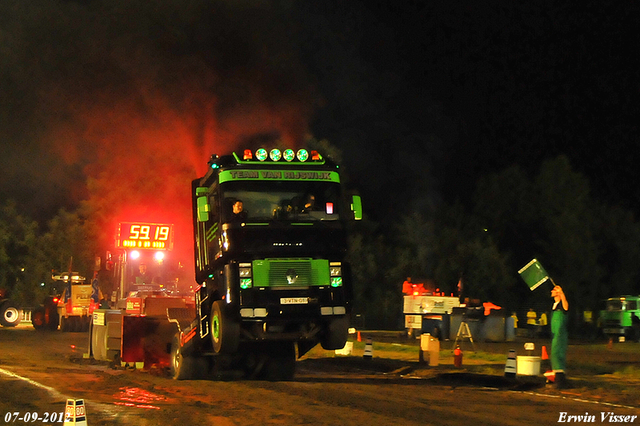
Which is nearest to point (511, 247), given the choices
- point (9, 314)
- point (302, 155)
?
point (9, 314)

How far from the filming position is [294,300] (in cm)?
1306

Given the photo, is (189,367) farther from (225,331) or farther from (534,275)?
(534,275)

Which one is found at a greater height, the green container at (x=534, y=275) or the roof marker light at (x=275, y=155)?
the roof marker light at (x=275, y=155)

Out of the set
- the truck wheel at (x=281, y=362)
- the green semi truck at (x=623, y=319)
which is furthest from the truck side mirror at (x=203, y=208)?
the green semi truck at (x=623, y=319)

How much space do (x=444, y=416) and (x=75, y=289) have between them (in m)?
25.6

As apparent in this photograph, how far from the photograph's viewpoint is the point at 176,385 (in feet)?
45.8

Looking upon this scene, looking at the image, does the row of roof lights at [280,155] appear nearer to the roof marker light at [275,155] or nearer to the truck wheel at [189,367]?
the roof marker light at [275,155]

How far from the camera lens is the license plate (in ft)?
42.7

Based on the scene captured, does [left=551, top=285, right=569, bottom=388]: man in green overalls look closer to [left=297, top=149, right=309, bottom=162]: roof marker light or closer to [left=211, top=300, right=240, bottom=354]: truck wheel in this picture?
[left=297, top=149, right=309, bottom=162]: roof marker light

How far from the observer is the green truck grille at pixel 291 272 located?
13.0 m

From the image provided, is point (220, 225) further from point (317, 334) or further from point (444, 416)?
point (444, 416)

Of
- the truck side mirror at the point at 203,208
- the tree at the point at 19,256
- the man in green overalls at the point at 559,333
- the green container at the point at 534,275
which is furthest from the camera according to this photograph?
the tree at the point at 19,256

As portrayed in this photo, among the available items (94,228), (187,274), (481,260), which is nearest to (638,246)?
(481,260)

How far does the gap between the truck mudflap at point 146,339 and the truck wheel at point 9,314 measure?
21.9m
